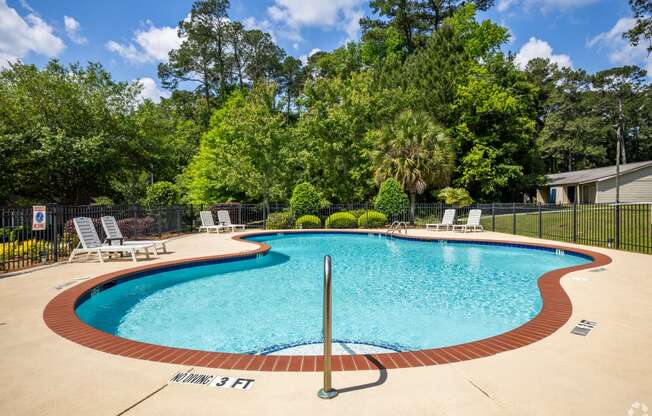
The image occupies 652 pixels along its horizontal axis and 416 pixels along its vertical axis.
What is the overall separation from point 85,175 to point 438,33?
86.3 ft

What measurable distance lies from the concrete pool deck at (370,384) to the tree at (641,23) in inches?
798

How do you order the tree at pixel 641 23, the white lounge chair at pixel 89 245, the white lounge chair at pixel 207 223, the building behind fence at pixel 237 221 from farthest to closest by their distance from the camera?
the white lounge chair at pixel 207 223 → the tree at pixel 641 23 → the building behind fence at pixel 237 221 → the white lounge chair at pixel 89 245

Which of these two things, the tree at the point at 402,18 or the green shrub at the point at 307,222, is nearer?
the green shrub at the point at 307,222

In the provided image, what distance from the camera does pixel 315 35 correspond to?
34.6 m

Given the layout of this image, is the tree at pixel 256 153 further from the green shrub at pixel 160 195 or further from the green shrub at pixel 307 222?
the green shrub at pixel 160 195

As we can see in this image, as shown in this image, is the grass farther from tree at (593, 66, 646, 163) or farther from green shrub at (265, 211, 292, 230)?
tree at (593, 66, 646, 163)

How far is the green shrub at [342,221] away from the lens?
20.5 metres

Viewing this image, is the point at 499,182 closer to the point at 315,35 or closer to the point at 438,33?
the point at 438,33

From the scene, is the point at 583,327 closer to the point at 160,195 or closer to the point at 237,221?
the point at 160,195

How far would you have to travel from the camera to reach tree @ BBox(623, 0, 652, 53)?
57.1 feet

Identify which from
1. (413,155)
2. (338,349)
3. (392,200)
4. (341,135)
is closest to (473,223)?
(392,200)

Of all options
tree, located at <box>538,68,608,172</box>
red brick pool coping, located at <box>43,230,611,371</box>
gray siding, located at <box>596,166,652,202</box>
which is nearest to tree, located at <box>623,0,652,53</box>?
gray siding, located at <box>596,166,652,202</box>

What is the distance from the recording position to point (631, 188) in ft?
98.8

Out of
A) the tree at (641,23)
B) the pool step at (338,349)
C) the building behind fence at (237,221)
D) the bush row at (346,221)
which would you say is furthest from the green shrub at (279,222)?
the tree at (641,23)
